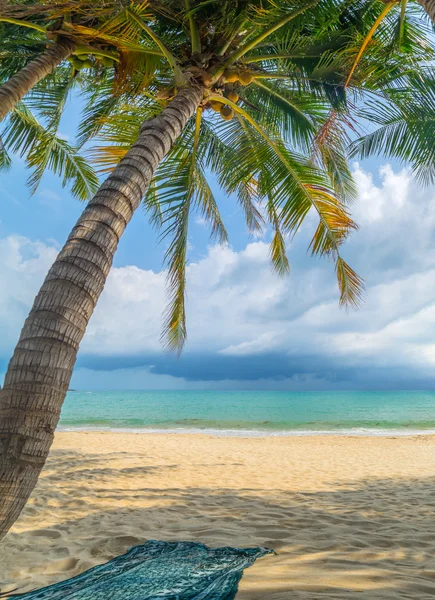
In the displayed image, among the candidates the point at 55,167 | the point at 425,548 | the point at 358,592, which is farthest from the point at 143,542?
the point at 55,167

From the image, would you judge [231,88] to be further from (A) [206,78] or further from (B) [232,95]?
(A) [206,78]

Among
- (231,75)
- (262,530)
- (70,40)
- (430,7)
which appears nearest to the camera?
(430,7)

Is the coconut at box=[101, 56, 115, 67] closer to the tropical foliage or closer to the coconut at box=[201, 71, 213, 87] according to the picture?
the tropical foliage

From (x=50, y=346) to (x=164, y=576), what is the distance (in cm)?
172

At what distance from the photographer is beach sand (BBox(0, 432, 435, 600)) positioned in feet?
9.12

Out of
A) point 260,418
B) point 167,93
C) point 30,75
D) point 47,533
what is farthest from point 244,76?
point 260,418

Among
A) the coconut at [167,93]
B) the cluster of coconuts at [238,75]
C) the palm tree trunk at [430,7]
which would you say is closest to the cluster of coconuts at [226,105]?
the cluster of coconuts at [238,75]

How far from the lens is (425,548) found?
3461 mm

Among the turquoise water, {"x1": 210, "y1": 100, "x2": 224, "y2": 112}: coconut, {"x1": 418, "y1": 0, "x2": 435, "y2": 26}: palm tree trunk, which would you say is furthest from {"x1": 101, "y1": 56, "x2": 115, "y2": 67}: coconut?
the turquoise water

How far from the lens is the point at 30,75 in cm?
504

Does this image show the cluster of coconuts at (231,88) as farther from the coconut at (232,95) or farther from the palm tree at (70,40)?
the palm tree at (70,40)

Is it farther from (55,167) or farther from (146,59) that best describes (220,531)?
(55,167)

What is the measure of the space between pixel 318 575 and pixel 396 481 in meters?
5.08

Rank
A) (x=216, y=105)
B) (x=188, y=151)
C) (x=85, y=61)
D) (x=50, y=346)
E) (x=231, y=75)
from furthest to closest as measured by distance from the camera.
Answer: (x=188, y=151)
(x=85, y=61)
(x=216, y=105)
(x=231, y=75)
(x=50, y=346)
